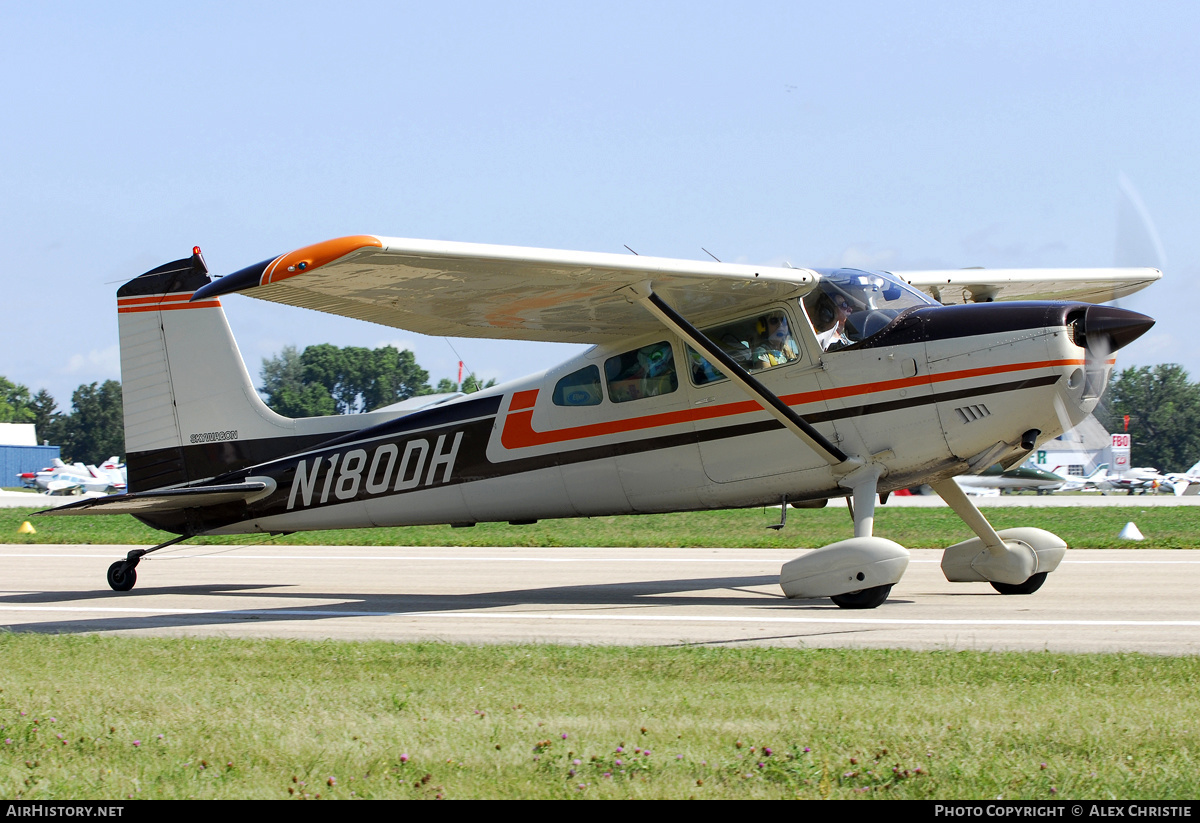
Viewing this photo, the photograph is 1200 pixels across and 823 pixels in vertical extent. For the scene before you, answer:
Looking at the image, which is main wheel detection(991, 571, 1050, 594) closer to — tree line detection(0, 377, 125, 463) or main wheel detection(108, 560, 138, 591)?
main wheel detection(108, 560, 138, 591)

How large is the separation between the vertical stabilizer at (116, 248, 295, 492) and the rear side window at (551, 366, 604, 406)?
3510 mm

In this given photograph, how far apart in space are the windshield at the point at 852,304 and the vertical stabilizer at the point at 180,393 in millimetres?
6359

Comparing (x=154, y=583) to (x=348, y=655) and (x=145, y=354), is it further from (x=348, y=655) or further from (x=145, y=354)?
(x=348, y=655)

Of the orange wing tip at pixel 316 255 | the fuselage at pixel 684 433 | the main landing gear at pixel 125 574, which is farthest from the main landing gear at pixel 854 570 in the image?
the main landing gear at pixel 125 574

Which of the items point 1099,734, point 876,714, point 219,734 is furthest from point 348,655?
point 1099,734

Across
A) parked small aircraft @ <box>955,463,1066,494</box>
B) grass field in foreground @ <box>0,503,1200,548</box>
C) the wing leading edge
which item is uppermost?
the wing leading edge

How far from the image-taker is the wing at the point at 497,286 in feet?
24.8

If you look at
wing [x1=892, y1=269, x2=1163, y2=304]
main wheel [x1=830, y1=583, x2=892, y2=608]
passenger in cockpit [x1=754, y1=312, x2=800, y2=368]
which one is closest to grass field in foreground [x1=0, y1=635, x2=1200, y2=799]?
main wheel [x1=830, y1=583, x2=892, y2=608]

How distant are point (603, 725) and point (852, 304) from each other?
5.93m

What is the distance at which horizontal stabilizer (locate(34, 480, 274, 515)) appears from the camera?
10.7 meters

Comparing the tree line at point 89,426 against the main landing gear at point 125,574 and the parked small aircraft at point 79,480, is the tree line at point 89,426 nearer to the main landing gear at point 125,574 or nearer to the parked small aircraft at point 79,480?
the parked small aircraft at point 79,480

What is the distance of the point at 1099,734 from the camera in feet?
14.6

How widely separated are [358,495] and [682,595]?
3.78m

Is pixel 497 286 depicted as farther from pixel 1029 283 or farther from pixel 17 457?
pixel 17 457
